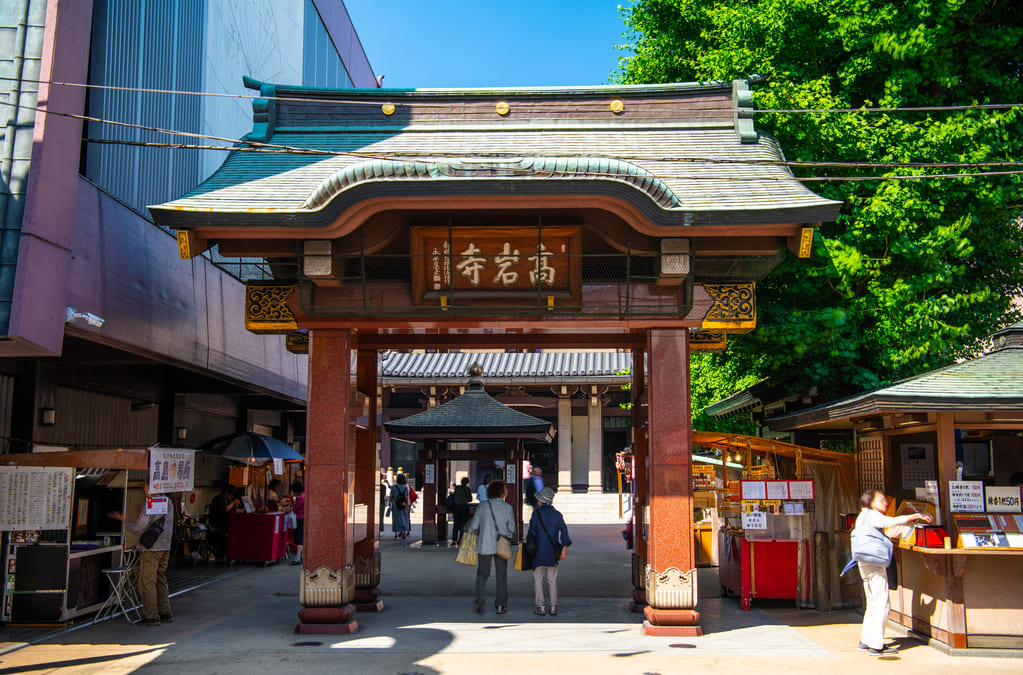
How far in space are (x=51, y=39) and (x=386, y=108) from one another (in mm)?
4405

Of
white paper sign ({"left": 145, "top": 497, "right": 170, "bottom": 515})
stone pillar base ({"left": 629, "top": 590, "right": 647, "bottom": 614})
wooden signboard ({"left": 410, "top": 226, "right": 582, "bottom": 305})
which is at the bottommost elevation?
stone pillar base ({"left": 629, "top": 590, "right": 647, "bottom": 614})

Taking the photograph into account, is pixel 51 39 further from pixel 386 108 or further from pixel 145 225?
pixel 386 108

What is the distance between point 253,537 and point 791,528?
10.7 m

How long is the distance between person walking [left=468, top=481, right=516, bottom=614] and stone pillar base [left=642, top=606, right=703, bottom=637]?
7.09 ft

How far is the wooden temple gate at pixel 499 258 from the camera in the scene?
9.17 m

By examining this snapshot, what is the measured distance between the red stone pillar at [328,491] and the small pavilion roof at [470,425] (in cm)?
899

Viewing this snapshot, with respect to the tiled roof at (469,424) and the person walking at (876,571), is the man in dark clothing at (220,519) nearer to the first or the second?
the tiled roof at (469,424)

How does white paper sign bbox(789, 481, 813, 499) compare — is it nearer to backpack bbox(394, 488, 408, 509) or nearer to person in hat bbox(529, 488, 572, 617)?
person in hat bbox(529, 488, 572, 617)

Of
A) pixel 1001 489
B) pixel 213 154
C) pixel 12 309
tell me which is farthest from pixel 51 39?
pixel 1001 489

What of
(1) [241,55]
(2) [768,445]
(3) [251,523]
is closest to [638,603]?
(2) [768,445]

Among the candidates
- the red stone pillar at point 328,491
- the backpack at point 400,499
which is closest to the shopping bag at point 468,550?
the red stone pillar at point 328,491

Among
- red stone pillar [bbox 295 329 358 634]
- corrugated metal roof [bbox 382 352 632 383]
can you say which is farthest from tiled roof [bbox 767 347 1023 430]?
corrugated metal roof [bbox 382 352 632 383]

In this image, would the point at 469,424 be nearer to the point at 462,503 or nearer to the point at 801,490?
the point at 462,503

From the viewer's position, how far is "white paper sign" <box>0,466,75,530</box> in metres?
10.1
